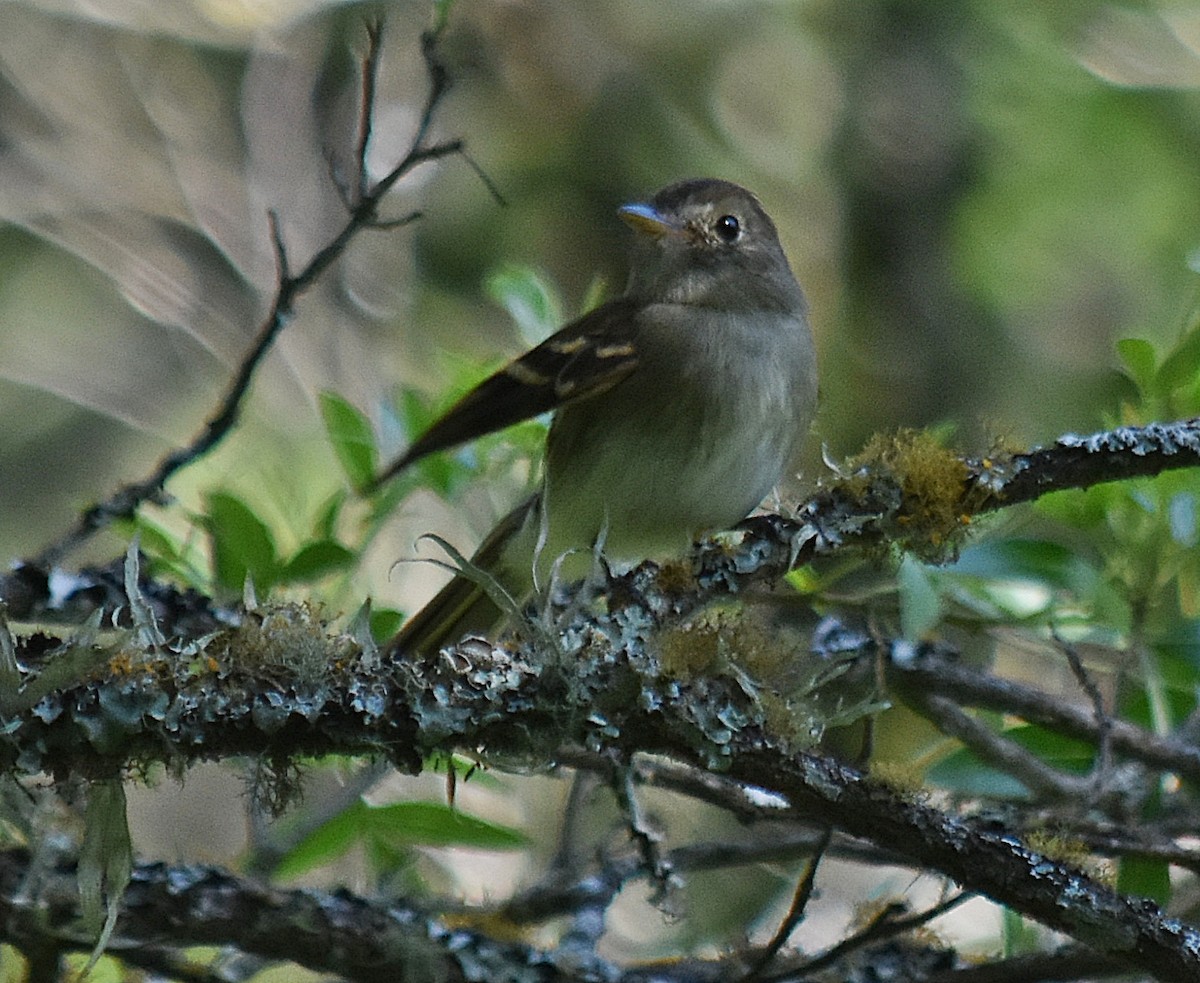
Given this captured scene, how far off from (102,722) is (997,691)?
6.28 feet

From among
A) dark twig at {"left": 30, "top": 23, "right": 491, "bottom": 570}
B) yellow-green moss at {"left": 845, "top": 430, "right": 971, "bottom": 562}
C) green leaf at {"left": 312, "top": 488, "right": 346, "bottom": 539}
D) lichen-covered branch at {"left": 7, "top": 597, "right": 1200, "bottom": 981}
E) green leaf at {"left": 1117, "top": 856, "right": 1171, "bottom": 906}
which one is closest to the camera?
lichen-covered branch at {"left": 7, "top": 597, "right": 1200, "bottom": 981}

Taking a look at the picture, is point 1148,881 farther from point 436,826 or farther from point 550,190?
point 550,190

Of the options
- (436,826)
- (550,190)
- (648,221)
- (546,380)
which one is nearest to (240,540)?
(436,826)

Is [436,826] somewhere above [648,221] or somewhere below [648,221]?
below

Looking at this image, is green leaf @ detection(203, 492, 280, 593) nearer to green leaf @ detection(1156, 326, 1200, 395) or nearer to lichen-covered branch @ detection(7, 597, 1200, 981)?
lichen-covered branch @ detection(7, 597, 1200, 981)

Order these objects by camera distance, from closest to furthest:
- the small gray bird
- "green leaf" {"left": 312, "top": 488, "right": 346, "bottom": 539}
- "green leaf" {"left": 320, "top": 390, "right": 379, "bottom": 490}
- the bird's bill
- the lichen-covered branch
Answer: the lichen-covered branch
"green leaf" {"left": 312, "top": 488, "right": 346, "bottom": 539}
"green leaf" {"left": 320, "top": 390, "right": 379, "bottom": 490}
the small gray bird
the bird's bill

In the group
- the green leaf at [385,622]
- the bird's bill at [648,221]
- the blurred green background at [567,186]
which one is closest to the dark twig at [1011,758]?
the green leaf at [385,622]

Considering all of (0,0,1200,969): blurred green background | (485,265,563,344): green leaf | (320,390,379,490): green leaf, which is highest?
(0,0,1200,969): blurred green background

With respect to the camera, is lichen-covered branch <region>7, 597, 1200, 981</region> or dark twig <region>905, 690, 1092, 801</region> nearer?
lichen-covered branch <region>7, 597, 1200, 981</region>

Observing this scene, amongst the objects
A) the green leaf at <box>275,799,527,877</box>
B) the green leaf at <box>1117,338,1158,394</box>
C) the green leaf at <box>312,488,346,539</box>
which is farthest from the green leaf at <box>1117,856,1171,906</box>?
the green leaf at <box>312,488,346,539</box>

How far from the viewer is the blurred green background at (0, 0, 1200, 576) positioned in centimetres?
652

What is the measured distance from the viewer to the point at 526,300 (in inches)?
152

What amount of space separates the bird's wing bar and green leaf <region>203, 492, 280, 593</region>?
31 cm

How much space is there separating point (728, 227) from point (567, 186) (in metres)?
2.52
